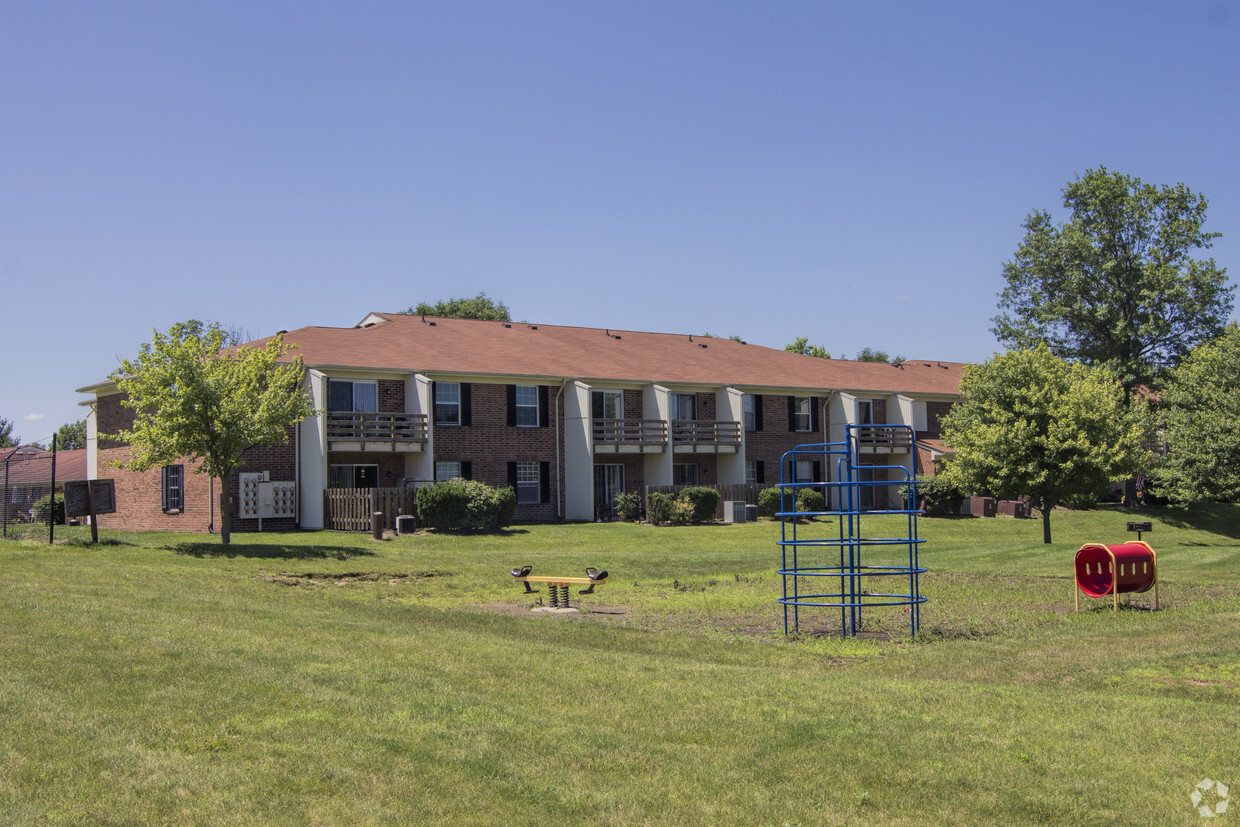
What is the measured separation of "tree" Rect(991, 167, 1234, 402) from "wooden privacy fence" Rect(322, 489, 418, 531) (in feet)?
108

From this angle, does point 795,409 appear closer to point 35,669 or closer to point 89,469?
point 89,469

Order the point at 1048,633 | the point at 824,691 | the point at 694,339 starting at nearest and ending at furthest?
the point at 824,691 → the point at 1048,633 → the point at 694,339

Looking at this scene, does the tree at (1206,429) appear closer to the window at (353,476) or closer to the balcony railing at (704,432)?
the balcony railing at (704,432)

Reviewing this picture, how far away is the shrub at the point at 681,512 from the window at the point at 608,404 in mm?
4720

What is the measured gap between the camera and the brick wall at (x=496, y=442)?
3647 centimetres

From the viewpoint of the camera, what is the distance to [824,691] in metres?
9.48

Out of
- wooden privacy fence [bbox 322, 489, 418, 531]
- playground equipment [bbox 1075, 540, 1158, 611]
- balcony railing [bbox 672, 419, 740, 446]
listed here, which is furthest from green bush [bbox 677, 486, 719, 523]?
playground equipment [bbox 1075, 540, 1158, 611]

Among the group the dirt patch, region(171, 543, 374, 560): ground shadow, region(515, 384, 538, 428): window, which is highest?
region(515, 384, 538, 428): window

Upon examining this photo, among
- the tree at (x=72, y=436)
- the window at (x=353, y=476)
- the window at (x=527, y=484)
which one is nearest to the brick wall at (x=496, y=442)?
the window at (x=527, y=484)

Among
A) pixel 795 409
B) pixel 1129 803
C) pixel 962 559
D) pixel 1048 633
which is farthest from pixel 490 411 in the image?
pixel 1129 803

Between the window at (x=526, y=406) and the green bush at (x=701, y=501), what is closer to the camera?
the green bush at (x=701, y=501)

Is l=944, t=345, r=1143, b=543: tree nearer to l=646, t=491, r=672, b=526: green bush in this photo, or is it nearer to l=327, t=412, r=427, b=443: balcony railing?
l=646, t=491, r=672, b=526: green bush

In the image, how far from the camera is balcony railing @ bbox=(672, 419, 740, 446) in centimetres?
4062

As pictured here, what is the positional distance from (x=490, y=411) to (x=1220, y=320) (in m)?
34.1
